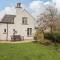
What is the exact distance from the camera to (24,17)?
139ft

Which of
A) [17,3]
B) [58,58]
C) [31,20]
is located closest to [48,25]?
[31,20]

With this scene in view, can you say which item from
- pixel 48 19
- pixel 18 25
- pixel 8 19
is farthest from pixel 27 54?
pixel 48 19

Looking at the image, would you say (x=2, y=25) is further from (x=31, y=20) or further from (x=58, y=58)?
(x=58, y=58)

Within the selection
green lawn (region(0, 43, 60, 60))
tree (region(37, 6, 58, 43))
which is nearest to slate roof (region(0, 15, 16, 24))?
tree (region(37, 6, 58, 43))

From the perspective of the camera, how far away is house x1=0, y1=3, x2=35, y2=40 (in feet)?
135

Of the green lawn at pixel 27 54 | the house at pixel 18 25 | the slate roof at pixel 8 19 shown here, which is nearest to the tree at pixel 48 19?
the house at pixel 18 25

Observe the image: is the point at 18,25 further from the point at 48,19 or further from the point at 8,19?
the point at 48,19

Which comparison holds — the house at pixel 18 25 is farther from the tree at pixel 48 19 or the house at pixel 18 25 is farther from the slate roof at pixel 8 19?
the tree at pixel 48 19

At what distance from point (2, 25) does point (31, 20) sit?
19.8ft

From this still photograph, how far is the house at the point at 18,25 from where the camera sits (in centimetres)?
4119

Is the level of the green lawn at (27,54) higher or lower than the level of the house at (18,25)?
lower

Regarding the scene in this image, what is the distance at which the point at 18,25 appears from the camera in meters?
42.2

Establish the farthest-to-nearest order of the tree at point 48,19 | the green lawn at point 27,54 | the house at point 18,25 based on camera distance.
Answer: the tree at point 48,19
the house at point 18,25
the green lawn at point 27,54

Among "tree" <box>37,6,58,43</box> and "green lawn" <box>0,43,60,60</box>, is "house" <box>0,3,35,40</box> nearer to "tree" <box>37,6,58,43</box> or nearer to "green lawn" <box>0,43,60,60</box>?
"tree" <box>37,6,58,43</box>
